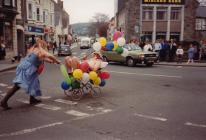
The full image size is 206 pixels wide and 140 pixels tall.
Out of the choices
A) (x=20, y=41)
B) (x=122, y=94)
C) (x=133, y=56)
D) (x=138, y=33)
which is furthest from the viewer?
(x=138, y=33)

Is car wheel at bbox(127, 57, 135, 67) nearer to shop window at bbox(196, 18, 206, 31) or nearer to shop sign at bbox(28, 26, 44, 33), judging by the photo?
shop sign at bbox(28, 26, 44, 33)

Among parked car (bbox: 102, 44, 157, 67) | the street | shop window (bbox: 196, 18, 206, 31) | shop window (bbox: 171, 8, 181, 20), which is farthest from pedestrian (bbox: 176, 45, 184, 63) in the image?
shop window (bbox: 196, 18, 206, 31)

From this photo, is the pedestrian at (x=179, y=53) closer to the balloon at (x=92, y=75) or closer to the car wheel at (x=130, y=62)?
the car wheel at (x=130, y=62)

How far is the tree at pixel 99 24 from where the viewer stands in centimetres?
11051

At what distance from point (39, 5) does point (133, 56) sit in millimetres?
28428

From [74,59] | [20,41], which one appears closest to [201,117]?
[74,59]

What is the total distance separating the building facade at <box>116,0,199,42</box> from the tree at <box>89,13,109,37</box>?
2623 inches

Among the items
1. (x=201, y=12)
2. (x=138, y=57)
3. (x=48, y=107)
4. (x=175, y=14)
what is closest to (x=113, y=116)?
(x=48, y=107)

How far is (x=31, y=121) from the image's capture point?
739 cm

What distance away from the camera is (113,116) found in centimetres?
784

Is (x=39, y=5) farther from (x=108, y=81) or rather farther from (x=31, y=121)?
(x=31, y=121)

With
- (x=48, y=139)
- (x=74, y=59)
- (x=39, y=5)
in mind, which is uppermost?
(x=39, y=5)

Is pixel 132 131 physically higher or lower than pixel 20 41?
lower

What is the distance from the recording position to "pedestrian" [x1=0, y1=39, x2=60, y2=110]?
28.7 feet
